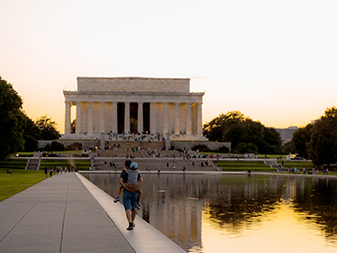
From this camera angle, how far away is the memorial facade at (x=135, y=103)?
11562 cm

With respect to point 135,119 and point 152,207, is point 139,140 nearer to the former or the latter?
point 135,119

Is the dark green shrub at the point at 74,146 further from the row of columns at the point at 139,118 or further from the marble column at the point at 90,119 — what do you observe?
the marble column at the point at 90,119

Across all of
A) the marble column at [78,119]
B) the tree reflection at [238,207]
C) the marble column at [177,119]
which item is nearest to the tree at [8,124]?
the tree reflection at [238,207]

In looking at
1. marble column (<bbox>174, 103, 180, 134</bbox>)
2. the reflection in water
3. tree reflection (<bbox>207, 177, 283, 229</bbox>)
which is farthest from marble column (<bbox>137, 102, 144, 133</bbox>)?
the reflection in water

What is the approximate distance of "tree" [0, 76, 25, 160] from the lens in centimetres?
6184

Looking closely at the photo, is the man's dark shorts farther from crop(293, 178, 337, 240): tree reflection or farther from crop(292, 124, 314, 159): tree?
crop(292, 124, 314, 159): tree

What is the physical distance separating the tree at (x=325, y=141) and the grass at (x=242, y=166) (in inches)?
323

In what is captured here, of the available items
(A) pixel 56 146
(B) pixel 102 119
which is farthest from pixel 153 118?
(A) pixel 56 146

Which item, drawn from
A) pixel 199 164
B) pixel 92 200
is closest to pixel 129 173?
pixel 92 200

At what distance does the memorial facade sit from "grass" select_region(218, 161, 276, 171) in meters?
37.5

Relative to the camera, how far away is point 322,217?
795 inches

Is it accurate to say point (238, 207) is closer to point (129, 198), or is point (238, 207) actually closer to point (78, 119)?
point (129, 198)

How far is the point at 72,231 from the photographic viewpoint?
13.1 metres

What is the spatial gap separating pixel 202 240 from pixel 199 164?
195 ft
